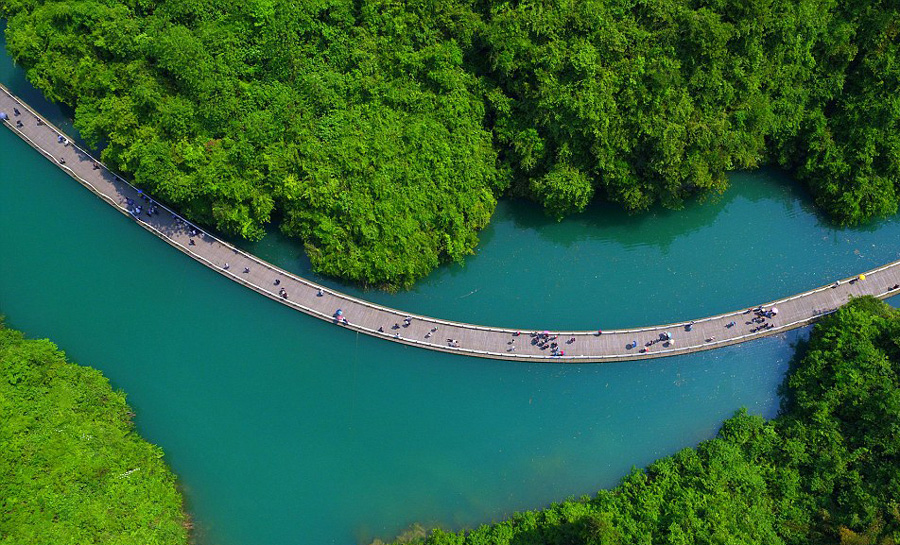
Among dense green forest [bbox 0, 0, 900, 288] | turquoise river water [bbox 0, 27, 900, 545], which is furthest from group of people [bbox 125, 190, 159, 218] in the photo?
dense green forest [bbox 0, 0, 900, 288]

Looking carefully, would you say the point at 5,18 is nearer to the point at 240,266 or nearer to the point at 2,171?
the point at 2,171

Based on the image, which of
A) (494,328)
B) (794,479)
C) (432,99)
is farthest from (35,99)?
(794,479)

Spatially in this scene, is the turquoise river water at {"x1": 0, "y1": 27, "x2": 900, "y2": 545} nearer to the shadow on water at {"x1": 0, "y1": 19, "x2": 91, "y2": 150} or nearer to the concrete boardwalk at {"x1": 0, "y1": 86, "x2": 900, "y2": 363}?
the concrete boardwalk at {"x1": 0, "y1": 86, "x2": 900, "y2": 363}

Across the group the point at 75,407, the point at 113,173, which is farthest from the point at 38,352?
the point at 113,173

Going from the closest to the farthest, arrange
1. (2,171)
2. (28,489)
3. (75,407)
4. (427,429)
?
(28,489) < (75,407) < (427,429) < (2,171)

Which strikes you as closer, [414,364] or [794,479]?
[794,479]

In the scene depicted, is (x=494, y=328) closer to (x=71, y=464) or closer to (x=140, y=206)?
(x=140, y=206)

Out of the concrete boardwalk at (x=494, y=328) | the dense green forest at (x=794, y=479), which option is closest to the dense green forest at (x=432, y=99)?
the concrete boardwalk at (x=494, y=328)

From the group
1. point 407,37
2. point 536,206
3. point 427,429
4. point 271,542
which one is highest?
point 407,37
